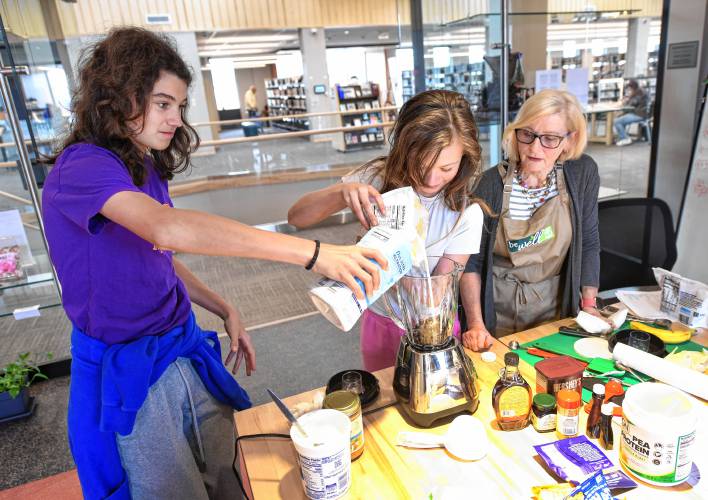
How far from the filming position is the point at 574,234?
5.46 feet

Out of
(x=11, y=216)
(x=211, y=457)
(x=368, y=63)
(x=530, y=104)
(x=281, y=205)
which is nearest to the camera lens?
(x=211, y=457)

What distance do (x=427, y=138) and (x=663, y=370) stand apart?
0.82 metres

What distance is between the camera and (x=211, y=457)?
52.1 inches

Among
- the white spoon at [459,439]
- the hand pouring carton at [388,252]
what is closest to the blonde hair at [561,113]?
the hand pouring carton at [388,252]

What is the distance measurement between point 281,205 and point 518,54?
3359 millimetres

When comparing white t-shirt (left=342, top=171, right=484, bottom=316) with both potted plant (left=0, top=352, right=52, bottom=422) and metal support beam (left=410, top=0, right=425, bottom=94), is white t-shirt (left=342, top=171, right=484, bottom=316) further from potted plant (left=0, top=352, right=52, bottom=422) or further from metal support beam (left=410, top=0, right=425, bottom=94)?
metal support beam (left=410, top=0, right=425, bottom=94)

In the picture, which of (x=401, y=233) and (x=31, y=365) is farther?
(x=31, y=365)

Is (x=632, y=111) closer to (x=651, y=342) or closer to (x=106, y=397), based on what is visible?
(x=651, y=342)

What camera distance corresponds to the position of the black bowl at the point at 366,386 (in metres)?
1.13

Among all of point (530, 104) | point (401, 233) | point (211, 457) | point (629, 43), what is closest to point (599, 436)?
point (401, 233)

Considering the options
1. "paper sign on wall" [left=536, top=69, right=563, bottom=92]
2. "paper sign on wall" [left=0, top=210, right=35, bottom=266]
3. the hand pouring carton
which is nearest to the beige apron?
the hand pouring carton

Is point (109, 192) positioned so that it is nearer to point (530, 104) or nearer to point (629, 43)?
point (530, 104)

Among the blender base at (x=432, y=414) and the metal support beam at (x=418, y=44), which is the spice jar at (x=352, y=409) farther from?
the metal support beam at (x=418, y=44)

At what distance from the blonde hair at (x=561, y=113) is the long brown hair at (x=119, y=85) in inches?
44.7
